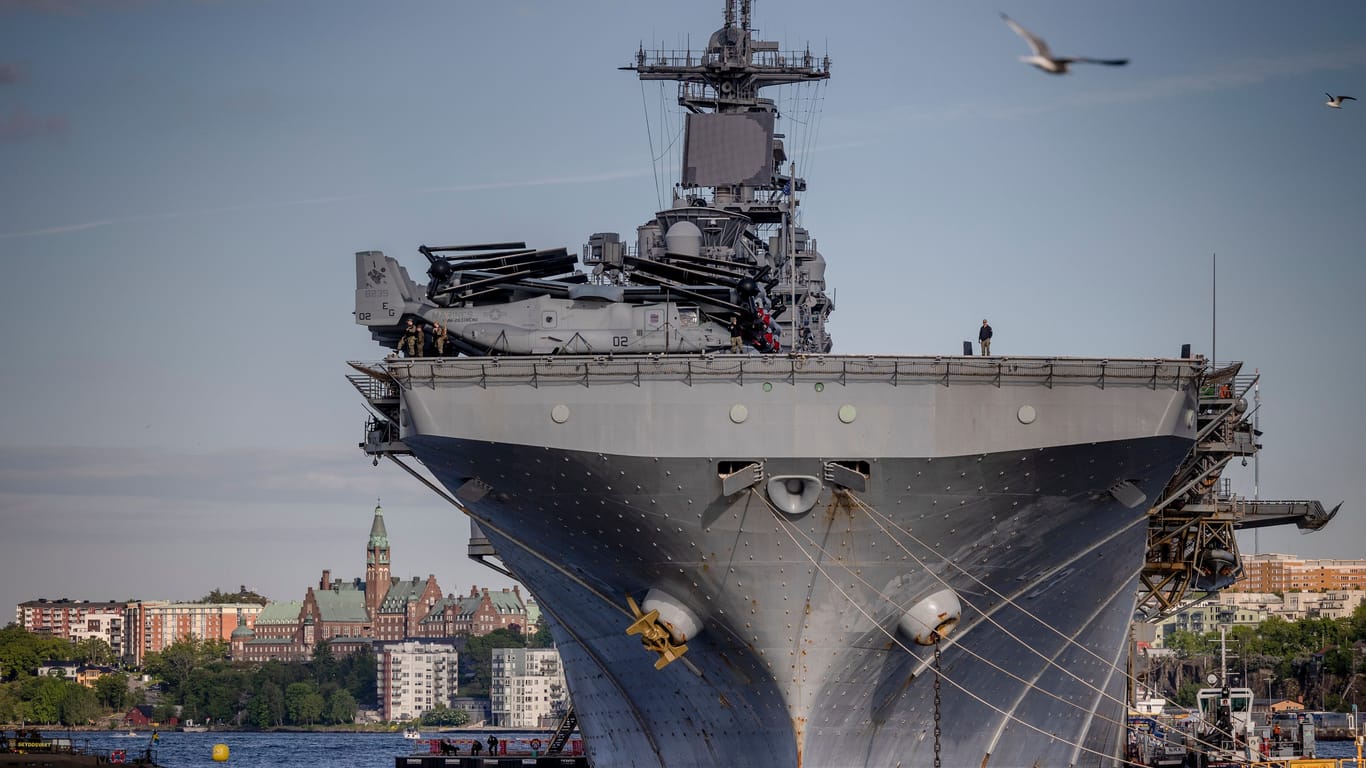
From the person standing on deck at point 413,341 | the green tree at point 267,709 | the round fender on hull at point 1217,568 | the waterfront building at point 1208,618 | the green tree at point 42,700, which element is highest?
the person standing on deck at point 413,341

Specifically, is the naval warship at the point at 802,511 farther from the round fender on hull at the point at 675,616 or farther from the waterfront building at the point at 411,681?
the waterfront building at the point at 411,681

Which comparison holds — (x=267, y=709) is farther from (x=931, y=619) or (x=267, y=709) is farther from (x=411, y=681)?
(x=931, y=619)

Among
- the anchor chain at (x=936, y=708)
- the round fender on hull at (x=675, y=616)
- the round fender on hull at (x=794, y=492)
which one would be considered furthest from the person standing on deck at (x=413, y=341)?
the anchor chain at (x=936, y=708)

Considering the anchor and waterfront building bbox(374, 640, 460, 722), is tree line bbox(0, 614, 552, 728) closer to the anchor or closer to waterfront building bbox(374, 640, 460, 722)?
waterfront building bbox(374, 640, 460, 722)

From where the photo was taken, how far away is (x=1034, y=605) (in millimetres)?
24844

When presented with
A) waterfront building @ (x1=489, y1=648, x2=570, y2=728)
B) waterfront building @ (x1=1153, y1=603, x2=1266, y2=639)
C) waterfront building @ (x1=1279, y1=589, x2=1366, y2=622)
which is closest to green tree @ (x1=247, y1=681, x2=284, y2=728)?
waterfront building @ (x1=489, y1=648, x2=570, y2=728)

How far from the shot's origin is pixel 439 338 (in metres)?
27.2

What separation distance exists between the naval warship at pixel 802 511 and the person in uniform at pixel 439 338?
10.5 inches

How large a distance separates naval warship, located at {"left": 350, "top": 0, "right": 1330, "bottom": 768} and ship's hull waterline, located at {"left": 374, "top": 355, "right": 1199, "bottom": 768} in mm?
34

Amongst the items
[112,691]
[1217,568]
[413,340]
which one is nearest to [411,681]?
[112,691]

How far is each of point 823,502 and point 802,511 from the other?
0.95 ft

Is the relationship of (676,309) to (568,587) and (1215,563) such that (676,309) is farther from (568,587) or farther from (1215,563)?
(1215,563)

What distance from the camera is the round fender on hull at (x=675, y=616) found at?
2378 centimetres

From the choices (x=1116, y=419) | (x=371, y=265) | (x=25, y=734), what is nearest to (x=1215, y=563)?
(x=1116, y=419)
